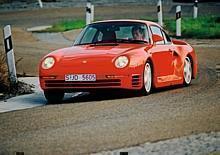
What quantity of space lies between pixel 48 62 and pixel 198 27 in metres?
16.7

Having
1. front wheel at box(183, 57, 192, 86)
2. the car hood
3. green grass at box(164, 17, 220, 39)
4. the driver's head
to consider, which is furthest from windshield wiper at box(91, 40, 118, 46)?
green grass at box(164, 17, 220, 39)

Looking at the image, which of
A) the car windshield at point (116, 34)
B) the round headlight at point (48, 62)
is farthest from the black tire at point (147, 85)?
the round headlight at point (48, 62)

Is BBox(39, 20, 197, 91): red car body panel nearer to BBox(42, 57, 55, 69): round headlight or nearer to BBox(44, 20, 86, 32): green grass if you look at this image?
BBox(42, 57, 55, 69): round headlight

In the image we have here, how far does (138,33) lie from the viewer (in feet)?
45.2

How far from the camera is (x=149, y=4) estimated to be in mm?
43344

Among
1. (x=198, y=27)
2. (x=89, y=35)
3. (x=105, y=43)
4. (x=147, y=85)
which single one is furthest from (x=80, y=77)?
(x=198, y=27)

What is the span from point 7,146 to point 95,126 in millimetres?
1442

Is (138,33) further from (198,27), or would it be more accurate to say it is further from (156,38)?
(198,27)

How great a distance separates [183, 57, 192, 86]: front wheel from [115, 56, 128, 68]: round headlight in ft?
8.19

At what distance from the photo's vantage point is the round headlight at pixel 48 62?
41.2ft

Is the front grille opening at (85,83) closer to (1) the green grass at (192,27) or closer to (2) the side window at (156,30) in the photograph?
(2) the side window at (156,30)

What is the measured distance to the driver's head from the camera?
1370 centimetres

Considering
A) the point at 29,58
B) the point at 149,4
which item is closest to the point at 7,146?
the point at 29,58

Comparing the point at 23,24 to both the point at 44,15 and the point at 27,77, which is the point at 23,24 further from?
the point at 27,77
